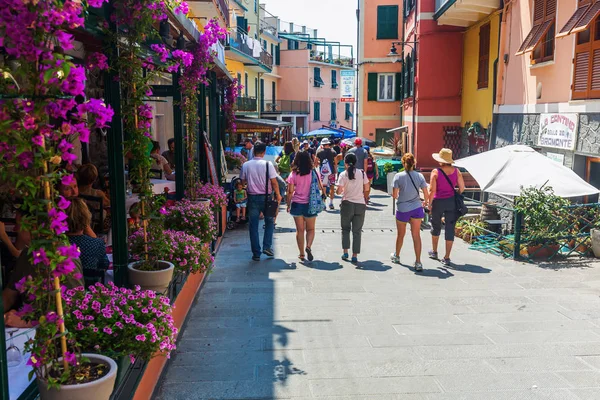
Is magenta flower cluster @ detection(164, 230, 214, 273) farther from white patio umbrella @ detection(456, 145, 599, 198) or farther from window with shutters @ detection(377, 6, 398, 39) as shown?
window with shutters @ detection(377, 6, 398, 39)

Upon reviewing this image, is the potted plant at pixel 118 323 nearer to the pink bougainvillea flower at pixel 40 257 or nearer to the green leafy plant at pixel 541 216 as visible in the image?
the pink bougainvillea flower at pixel 40 257

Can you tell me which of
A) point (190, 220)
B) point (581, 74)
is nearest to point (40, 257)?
point (190, 220)

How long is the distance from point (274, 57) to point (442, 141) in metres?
35.6

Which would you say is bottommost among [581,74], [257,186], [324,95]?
[257,186]

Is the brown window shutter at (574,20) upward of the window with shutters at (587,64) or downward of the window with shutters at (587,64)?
upward

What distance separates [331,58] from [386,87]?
102 feet

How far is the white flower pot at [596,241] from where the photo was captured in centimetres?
942

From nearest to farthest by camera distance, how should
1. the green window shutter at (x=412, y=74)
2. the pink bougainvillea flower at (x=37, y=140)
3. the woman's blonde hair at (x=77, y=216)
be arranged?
the pink bougainvillea flower at (x=37, y=140)
the woman's blonde hair at (x=77, y=216)
the green window shutter at (x=412, y=74)

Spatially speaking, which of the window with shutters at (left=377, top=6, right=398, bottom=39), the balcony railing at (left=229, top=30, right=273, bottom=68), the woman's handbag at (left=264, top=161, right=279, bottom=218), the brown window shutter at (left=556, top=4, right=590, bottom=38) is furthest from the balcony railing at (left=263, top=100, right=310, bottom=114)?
the woman's handbag at (left=264, top=161, right=279, bottom=218)

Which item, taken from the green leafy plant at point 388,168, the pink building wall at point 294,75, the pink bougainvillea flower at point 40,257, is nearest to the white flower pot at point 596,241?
the pink bougainvillea flower at point 40,257

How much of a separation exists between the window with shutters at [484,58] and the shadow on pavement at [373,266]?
29.7 ft

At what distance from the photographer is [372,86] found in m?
29.5

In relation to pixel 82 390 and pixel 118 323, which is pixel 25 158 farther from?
pixel 118 323

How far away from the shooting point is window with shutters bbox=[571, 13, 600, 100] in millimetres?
9836
